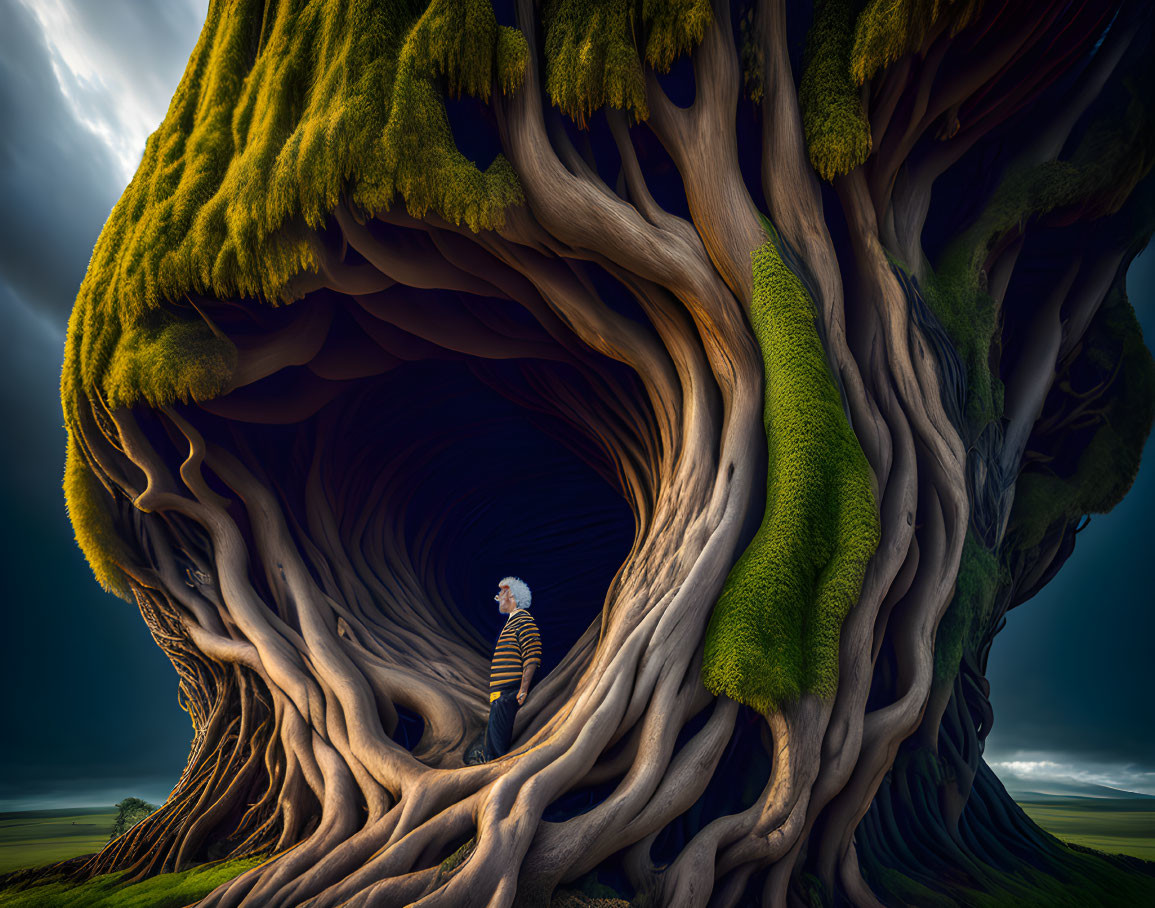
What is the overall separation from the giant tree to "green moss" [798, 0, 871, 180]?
4 centimetres

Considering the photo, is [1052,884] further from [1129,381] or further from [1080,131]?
[1080,131]

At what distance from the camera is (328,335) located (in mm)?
6508

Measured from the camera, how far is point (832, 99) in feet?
16.5

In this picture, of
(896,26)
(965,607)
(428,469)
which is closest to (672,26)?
(896,26)

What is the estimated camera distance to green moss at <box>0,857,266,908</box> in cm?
411

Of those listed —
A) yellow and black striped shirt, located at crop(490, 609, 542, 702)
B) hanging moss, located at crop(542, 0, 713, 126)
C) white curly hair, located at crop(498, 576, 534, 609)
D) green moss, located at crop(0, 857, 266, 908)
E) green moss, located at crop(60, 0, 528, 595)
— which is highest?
hanging moss, located at crop(542, 0, 713, 126)

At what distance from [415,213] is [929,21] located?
3784 mm

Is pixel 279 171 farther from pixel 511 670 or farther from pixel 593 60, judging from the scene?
pixel 511 670

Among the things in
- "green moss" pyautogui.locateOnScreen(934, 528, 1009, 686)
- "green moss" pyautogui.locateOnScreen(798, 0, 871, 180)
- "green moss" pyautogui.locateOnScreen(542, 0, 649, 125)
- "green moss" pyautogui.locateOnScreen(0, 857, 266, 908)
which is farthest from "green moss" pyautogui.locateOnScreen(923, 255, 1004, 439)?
"green moss" pyautogui.locateOnScreen(0, 857, 266, 908)

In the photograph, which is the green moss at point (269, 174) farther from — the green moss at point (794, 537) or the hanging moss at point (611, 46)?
the green moss at point (794, 537)

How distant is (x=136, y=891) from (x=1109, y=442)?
32.4ft

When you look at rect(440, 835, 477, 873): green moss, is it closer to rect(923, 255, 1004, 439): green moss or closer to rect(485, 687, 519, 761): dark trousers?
rect(485, 687, 519, 761): dark trousers

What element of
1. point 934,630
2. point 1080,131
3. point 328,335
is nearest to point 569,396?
point 328,335

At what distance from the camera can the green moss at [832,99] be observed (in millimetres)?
4949
